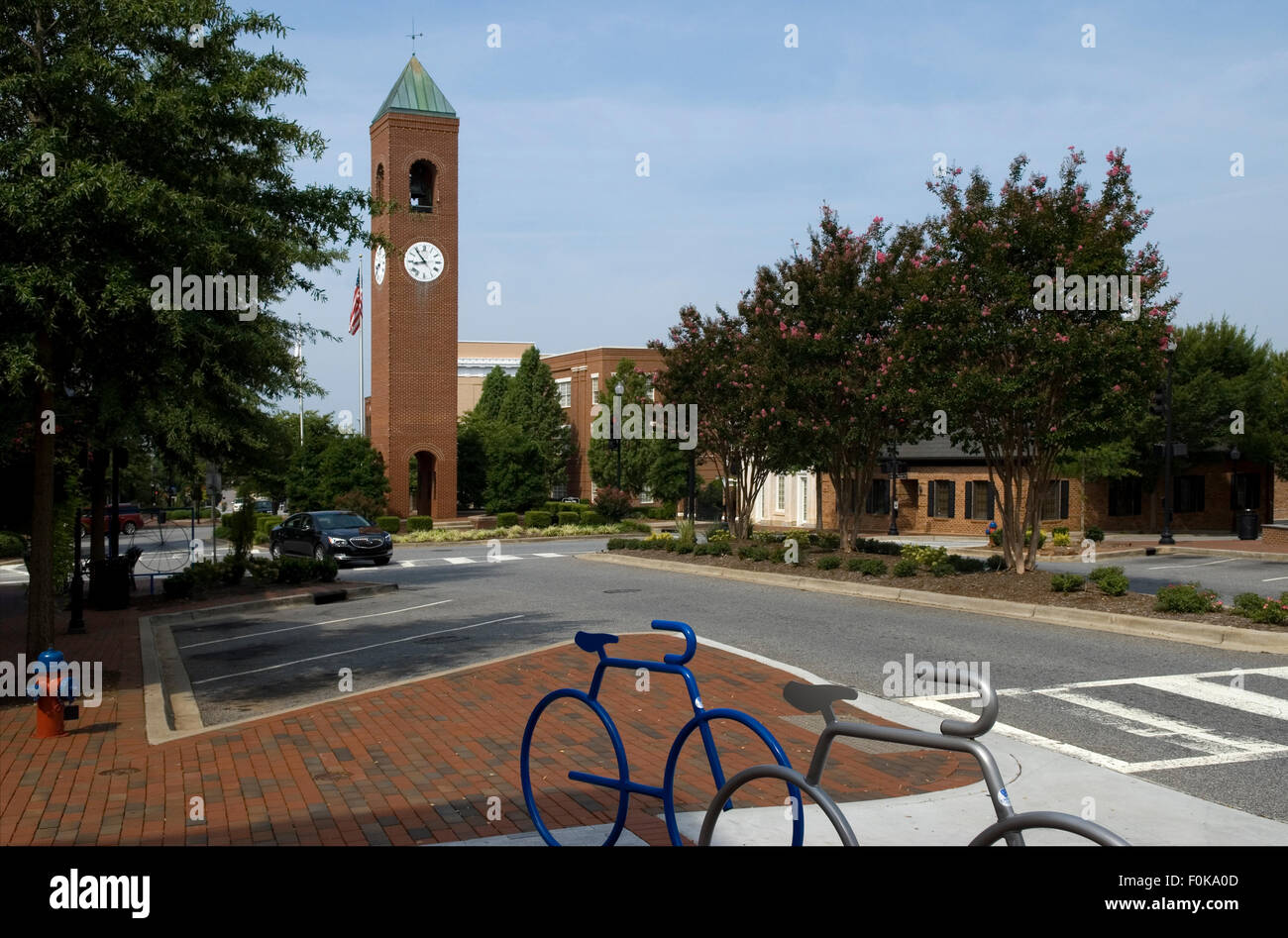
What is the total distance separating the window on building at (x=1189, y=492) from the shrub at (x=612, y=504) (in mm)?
24173

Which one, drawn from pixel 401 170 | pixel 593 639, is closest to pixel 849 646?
pixel 593 639

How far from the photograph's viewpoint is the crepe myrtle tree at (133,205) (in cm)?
920

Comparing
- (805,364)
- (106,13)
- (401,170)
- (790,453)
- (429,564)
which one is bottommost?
(429,564)

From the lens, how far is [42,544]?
33.9 ft

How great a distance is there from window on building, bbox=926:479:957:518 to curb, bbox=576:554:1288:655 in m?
25.7

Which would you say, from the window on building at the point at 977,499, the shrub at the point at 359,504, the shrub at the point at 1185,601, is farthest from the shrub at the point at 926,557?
the shrub at the point at 359,504

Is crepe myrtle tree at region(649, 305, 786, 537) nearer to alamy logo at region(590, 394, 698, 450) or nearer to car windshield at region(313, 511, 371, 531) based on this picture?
car windshield at region(313, 511, 371, 531)

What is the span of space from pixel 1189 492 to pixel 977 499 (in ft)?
31.7

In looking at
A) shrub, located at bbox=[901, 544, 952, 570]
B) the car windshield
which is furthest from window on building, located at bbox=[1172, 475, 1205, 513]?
the car windshield

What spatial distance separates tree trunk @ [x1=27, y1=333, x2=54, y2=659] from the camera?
34.0ft

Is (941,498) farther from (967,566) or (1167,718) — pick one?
(1167,718)

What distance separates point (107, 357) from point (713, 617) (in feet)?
29.7
